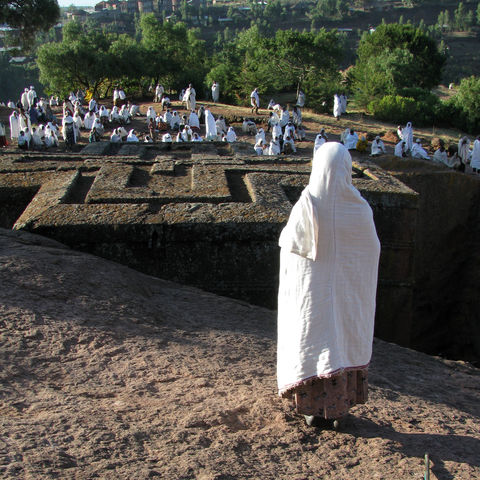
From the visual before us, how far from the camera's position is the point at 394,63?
98.2 ft

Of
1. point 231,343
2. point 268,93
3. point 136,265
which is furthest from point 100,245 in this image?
point 268,93

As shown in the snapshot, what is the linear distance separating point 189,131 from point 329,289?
1407 cm

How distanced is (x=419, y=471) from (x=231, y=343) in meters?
1.76

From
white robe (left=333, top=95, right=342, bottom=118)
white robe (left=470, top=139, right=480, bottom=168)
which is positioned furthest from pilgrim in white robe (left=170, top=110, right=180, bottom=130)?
white robe (left=470, top=139, right=480, bottom=168)

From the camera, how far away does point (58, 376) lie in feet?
11.3

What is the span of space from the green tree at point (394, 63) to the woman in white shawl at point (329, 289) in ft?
87.1

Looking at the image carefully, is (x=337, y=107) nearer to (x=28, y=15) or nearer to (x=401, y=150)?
(x=401, y=150)

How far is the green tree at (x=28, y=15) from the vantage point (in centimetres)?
1978

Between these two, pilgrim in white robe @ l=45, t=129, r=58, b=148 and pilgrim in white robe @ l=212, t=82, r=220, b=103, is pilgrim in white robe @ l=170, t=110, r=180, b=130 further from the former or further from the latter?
pilgrim in white robe @ l=212, t=82, r=220, b=103

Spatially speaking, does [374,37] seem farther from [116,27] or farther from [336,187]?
[116,27]

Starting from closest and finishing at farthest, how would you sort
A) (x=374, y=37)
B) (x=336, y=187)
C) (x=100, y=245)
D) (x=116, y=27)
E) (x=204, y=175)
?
(x=336, y=187)
(x=100, y=245)
(x=204, y=175)
(x=374, y=37)
(x=116, y=27)

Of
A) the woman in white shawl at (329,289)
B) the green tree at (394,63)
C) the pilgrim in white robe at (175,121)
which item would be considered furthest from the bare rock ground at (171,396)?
the green tree at (394,63)

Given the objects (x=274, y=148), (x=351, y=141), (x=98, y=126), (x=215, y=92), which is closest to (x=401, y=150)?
(x=351, y=141)

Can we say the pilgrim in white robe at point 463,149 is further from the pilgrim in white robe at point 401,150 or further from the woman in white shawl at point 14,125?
the woman in white shawl at point 14,125
